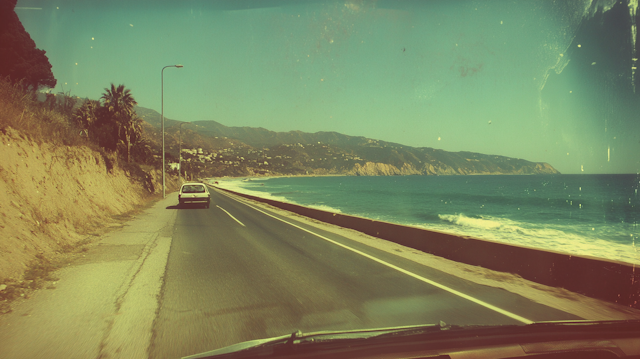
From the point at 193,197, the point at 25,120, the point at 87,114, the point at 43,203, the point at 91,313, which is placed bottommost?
the point at 193,197

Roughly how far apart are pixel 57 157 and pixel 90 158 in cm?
571

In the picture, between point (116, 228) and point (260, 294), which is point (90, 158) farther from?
point (260, 294)

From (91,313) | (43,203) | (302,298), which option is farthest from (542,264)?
(43,203)

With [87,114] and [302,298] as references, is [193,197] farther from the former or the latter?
[302,298]

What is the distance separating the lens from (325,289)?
245 inches

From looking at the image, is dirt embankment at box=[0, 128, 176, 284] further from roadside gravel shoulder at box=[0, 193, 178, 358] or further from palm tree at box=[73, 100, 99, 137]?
palm tree at box=[73, 100, 99, 137]

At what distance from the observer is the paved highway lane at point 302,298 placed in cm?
447

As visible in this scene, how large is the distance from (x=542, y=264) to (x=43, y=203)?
12.9 m

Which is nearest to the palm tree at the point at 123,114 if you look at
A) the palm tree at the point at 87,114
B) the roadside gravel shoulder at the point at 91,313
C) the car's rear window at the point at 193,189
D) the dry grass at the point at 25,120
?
the palm tree at the point at 87,114

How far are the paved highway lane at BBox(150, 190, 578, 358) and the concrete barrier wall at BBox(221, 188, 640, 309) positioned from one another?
4.09 feet

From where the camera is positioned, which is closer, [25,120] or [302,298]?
[302,298]

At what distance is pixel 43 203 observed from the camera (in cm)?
1077

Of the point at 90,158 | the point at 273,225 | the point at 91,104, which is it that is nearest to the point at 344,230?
the point at 273,225

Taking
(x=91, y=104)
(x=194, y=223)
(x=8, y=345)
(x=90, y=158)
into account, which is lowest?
(x=194, y=223)
